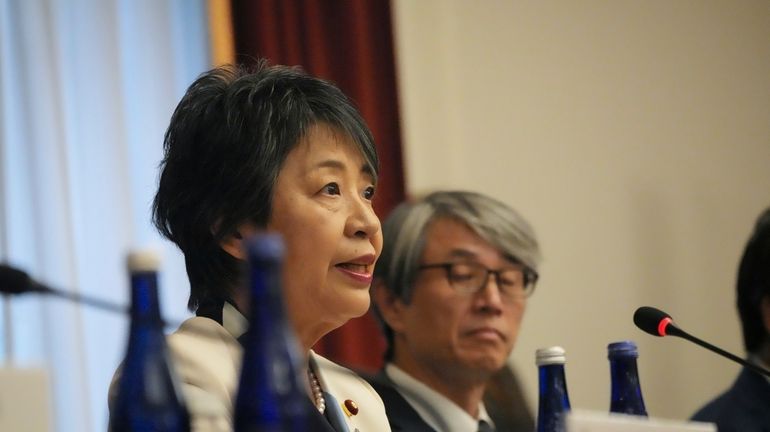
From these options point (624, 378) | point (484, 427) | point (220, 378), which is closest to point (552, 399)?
point (624, 378)

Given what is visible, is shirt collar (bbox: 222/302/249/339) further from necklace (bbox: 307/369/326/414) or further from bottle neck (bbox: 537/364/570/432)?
bottle neck (bbox: 537/364/570/432)

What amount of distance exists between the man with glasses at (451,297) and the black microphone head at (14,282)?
1550 mm

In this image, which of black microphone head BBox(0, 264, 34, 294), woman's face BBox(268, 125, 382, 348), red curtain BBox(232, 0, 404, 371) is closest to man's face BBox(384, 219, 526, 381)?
red curtain BBox(232, 0, 404, 371)

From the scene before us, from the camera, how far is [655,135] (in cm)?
460

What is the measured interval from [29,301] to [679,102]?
2.63 meters

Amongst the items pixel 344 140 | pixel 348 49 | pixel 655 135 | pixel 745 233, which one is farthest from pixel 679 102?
pixel 344 140

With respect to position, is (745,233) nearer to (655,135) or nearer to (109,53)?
(655,135)

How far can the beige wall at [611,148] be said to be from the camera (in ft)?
14.0

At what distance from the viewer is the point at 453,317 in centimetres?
290

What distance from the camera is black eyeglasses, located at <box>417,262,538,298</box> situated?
9.62 ft

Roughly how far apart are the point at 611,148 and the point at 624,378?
9.46 ft

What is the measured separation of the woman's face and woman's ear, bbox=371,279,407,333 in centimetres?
112

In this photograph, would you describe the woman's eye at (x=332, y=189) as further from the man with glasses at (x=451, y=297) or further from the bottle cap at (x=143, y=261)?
the man with glasses at (x=451, y=297)

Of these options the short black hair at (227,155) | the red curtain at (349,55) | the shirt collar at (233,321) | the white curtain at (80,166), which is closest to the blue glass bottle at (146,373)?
the shirt collar at (233,321)
